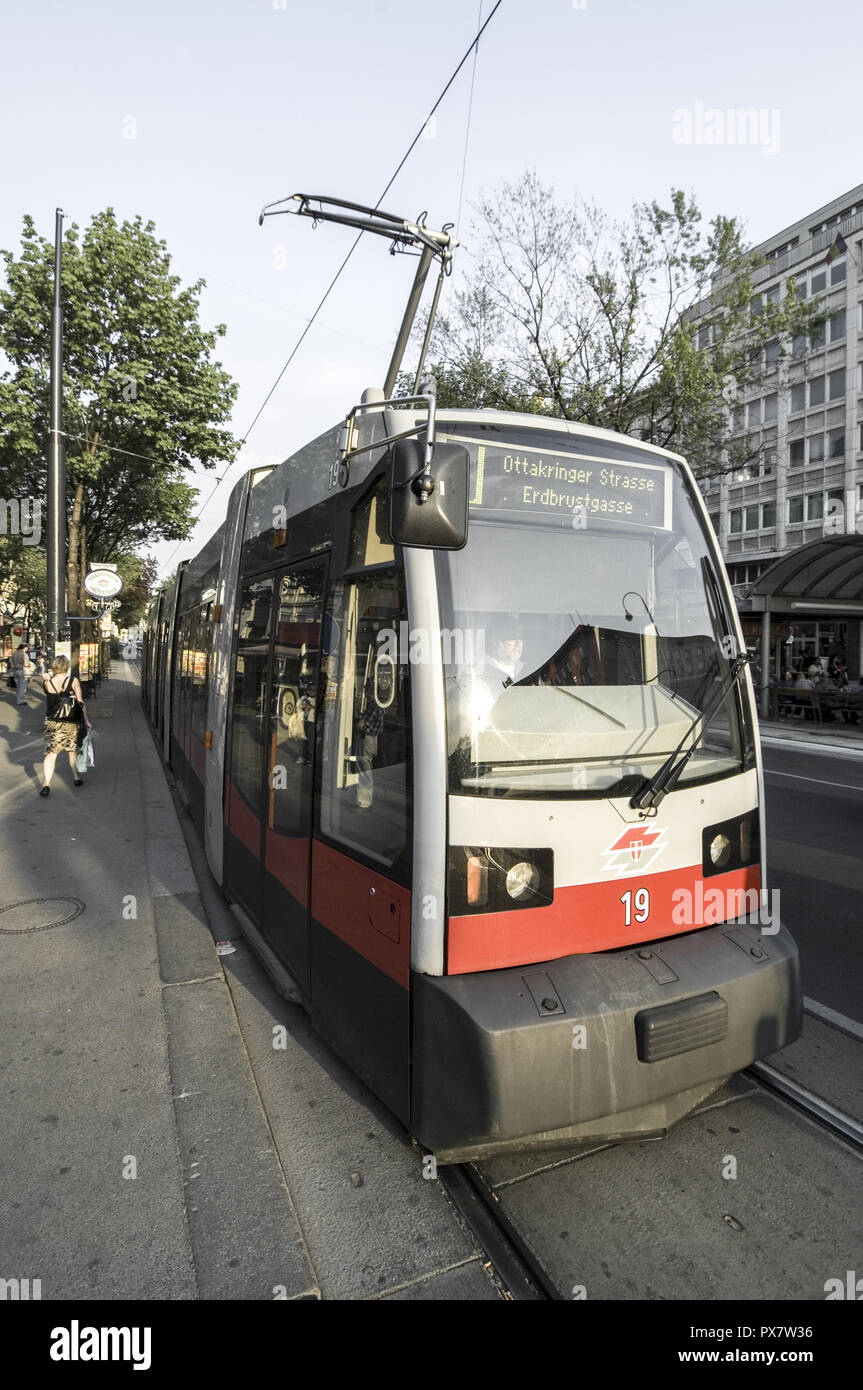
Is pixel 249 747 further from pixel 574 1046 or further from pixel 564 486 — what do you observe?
pixel 574 1046

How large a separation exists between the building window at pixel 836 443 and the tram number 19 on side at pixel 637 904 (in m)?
39.9

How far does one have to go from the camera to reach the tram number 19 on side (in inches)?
113

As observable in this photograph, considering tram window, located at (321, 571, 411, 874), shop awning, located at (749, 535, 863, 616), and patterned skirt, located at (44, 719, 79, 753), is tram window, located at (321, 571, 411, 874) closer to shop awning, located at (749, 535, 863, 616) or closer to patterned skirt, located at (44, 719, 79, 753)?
patterned skirt, located at (44, 719, 79, 753)

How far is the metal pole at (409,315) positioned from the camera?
7.62 meters

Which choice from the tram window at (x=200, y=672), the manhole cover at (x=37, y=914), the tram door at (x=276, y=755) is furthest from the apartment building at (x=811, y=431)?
the manhole cover at (x=37, y=914)

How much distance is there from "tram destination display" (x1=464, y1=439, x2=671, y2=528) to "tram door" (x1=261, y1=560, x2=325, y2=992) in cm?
101

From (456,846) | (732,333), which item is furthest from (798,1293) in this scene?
(732,333)

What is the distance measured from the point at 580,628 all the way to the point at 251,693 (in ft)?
8.14

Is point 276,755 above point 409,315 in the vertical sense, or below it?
below

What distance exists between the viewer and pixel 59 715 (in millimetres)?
9523

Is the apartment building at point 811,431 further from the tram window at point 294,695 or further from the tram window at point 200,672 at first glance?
the tram window at point 294,695

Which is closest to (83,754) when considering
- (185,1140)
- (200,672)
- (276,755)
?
(200,672)

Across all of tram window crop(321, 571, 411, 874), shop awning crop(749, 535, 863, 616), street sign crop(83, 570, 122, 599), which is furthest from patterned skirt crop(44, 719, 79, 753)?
shop awning crop(749, 535, 863, 616)

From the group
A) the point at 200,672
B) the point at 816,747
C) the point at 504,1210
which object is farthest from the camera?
→ the point at 816,747
